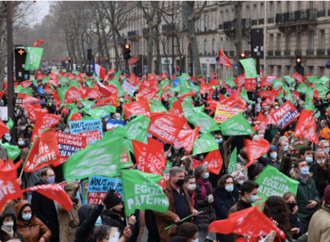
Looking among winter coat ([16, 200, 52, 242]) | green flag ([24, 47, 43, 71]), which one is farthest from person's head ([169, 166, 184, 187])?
green flag ([24, 47, 43, 71])

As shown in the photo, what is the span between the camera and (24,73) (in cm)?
1658

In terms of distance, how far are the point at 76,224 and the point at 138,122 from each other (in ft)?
8.78

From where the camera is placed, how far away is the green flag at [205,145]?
370 inches

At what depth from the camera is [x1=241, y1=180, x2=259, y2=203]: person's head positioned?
6.26m

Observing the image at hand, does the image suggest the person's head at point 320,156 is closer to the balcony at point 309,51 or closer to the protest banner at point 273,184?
the protest banner at point 273,184

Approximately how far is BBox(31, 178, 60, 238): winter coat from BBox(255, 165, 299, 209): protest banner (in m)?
2.37

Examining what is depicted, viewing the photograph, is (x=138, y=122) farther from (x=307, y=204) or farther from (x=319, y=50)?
(x=319, y=50)

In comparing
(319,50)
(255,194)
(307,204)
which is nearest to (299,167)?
(307,204)

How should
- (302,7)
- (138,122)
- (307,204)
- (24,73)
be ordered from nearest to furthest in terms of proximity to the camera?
(307,204) → (138,122) → (24,73) → (302,7)

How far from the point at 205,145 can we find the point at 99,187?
2988 mm

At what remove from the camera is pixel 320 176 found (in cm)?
855

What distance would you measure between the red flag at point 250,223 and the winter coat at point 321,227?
2.06 feet

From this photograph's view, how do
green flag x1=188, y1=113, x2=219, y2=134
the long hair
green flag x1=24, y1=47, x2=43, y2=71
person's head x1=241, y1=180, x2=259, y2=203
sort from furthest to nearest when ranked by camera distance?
green flag x1=24, y1=47, x2=43, y2=71 → green flag x1=188, y1=113, x2=219, y2=134 → person's head x1=241, y1=180, x2=259, y2=203 → the long hair

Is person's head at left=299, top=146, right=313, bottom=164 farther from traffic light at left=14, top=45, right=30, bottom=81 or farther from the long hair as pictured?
traffic light at left=14, top=45, right=30, bottom=81
